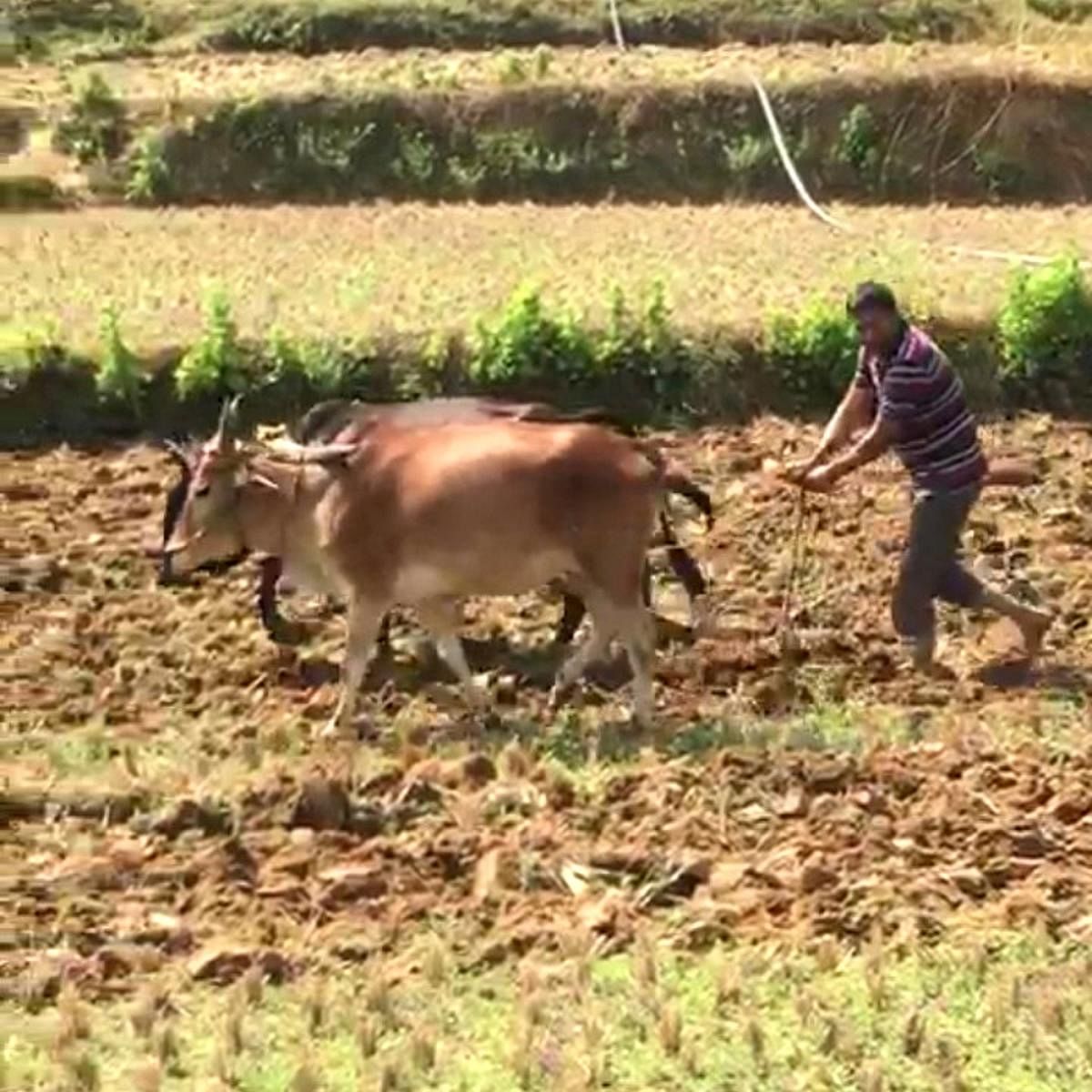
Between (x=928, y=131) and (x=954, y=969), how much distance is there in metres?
15.1

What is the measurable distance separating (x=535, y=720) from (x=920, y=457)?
1536 mm

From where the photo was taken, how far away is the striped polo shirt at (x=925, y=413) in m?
8.27

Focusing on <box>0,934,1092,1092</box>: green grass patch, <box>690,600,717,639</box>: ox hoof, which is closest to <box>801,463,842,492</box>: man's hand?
<box>690,600,717,639</box>: ox hoof

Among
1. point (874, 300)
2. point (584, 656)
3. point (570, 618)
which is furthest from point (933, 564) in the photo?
point (570, 618)

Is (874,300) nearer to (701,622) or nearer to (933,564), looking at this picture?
(933,564)

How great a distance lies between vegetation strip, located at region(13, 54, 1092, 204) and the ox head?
1127 cm

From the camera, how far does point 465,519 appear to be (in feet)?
26.4

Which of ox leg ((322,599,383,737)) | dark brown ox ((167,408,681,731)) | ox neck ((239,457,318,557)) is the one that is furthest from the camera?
ox neck ((239,457,318,557))

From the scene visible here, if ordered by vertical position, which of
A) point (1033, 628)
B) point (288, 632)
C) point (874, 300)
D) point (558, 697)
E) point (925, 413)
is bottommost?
point (288, 632)

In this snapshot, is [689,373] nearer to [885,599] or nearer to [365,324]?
[365,324]

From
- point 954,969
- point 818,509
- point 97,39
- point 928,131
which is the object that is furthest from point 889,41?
point 954,969

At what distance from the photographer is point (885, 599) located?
31.6 ft

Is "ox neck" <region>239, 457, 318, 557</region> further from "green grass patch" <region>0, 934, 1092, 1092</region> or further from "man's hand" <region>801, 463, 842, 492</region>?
"green grass patch" <region>0, 934, 1092, 1092</region>

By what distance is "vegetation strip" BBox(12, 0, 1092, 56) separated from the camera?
76.0 feet
